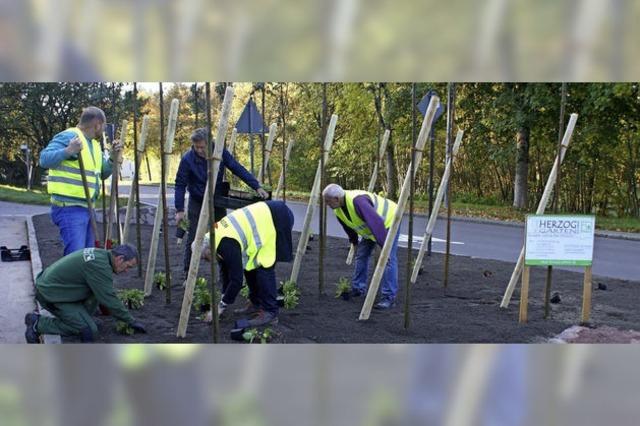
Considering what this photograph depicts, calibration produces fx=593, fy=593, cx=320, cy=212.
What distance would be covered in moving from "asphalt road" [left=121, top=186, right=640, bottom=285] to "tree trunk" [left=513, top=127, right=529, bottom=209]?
254 centimetres

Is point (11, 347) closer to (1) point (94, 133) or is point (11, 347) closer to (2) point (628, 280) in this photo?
(1) point (94, 133)

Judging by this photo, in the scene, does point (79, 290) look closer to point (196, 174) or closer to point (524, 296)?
point (196, 174)

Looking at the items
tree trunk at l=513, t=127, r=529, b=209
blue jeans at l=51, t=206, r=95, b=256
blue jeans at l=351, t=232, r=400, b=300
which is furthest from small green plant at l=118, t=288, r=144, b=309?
tree trunk at l=513, t=127, r=529, b=209

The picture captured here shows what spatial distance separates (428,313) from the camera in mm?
4988

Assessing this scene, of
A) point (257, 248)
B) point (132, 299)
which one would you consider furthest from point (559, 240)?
point (132, 299)

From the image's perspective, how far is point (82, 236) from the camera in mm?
4293

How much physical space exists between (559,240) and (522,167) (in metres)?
12.0

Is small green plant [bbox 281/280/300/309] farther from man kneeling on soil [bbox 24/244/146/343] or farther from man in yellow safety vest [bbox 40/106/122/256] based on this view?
man in yellow safety vest [bbox 40/106/122/256]

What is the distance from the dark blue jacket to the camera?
5113 mm

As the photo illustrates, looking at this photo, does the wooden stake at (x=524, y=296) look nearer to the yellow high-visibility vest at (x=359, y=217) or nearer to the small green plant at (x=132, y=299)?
the yellow high-visibility vest at (x=359, y=217)

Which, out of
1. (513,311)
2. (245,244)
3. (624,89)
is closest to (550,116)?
(624,89)

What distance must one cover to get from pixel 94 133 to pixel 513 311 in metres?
3.72

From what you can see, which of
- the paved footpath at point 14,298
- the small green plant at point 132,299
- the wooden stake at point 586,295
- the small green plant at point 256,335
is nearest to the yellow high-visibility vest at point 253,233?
the small green plant at point 256,335

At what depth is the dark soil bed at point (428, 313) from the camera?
428cm
